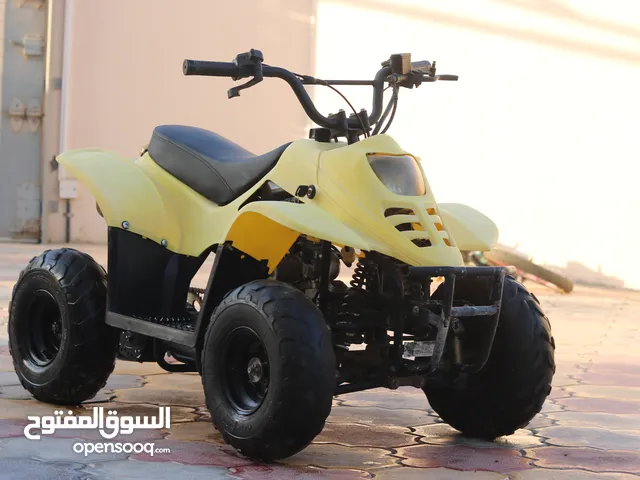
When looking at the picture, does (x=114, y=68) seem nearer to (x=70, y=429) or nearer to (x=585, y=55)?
(x=585, y=55)

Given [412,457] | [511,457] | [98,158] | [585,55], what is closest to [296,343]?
[412,457]

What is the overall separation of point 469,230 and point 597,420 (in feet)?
3.03

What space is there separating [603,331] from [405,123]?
4798mm

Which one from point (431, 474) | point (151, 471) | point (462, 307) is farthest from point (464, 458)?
point (151, 471)

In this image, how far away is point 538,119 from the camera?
1059 cm

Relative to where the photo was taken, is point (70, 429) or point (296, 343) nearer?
point (296, 343)

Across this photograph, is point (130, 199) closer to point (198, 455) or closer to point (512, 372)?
point (198, 455)

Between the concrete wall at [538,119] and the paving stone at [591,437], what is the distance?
21.8 feet

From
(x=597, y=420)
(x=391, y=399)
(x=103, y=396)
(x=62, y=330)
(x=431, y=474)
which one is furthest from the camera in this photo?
(x=391, y=399)

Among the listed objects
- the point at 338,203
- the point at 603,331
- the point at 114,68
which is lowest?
the point at 603,331

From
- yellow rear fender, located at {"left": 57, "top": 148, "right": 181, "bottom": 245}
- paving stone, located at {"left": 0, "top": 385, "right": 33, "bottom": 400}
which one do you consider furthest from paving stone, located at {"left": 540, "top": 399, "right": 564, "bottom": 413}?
paving stone, located at {"left": 0, "top": 385, "right": 33, "bottom": 400}

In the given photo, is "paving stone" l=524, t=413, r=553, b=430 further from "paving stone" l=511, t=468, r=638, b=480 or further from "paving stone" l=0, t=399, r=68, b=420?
"paving stone" l=0, t=399, r=68, b=420

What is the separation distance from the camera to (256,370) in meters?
3.21

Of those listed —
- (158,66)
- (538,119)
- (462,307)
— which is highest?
(158,66)
